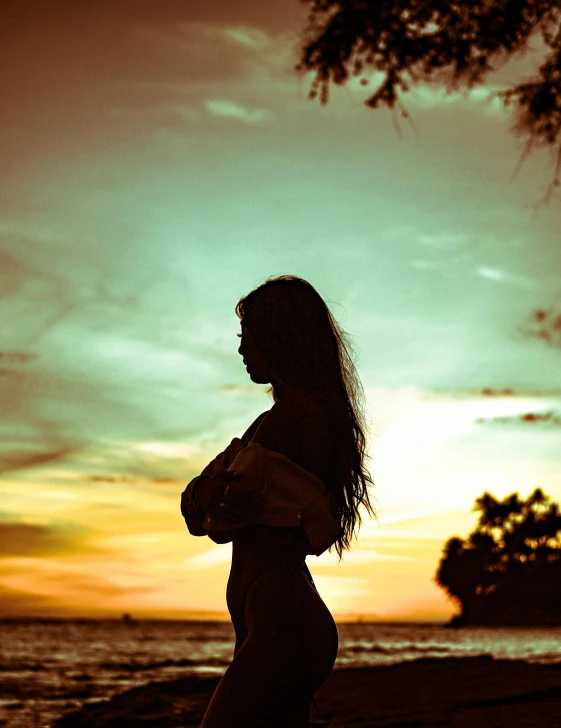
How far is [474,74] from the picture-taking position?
7355 mm

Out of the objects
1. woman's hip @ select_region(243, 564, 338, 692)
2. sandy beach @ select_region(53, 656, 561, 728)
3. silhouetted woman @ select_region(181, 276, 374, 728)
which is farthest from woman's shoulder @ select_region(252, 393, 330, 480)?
sandy beach @ select_region(53, 656, 561, 728)

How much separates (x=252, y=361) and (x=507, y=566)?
196 feet

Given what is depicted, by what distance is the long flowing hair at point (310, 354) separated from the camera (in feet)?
7.79

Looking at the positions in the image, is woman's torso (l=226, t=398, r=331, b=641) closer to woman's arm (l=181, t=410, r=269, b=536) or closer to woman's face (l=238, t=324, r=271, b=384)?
woman's arm (l=181, t=410, r=269, b=536)

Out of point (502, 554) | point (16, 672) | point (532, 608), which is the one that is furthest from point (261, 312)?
point (532, 608)

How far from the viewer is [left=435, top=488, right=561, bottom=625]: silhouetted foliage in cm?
5644

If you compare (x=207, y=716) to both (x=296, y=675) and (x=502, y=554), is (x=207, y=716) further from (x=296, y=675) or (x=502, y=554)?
(x=502, y=554)

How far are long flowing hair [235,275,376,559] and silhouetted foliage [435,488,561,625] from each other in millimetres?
55942

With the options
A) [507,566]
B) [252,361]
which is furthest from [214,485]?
[507,566]

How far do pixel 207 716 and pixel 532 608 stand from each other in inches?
2619

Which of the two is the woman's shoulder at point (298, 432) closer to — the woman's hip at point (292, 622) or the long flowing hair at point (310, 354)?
the long flowing hair at point (310, 354)

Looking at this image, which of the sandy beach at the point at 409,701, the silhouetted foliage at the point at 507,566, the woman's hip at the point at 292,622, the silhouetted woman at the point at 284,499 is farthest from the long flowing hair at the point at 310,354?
the silhouetted foliage at the point at 507,566

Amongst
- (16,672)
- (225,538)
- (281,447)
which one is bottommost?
(16,672)

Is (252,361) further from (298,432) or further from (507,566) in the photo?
(507,566)
